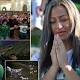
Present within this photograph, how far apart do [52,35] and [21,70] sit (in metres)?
0.42

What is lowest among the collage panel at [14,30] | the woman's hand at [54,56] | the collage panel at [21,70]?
the collage panel at [21,70]

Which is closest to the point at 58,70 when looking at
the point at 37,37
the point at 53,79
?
the point at 53,79

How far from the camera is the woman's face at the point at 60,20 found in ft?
11.5

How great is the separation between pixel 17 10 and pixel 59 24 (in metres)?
0.39

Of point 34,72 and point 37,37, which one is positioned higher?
point 37,37

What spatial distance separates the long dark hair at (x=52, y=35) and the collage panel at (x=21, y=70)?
3.2 inches

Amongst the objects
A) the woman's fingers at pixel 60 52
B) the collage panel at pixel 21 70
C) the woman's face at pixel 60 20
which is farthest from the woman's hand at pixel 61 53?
the collage panel at pixel 21 70

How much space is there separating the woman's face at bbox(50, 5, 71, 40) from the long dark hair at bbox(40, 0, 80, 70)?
28 millimetres

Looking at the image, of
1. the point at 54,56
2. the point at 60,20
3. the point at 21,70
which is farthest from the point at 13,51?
the point at 60,20

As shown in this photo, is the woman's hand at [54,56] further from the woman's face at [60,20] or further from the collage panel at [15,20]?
the collage panel at [15,20]

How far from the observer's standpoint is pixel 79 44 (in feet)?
11.7

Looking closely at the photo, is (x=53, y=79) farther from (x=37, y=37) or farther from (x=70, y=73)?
(x=37, y=37)

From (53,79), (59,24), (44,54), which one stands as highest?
(59,24)

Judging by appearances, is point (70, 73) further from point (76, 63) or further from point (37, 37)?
point (37, 37)
